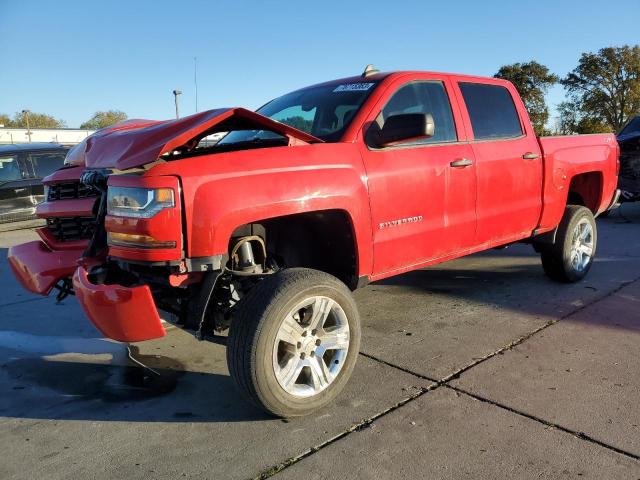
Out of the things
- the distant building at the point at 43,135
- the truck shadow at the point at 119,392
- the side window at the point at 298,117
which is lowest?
the truck shadow at the point at 119,392

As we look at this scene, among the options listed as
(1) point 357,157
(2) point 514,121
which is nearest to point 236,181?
(1) point 357,157

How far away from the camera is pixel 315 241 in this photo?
3613mm

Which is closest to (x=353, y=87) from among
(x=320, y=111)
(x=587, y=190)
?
(x=320, y=111)

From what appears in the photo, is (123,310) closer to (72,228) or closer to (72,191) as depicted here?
(72,228)

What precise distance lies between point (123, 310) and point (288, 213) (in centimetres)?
100

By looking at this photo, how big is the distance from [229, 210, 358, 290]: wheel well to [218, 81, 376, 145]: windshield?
1.80 feet

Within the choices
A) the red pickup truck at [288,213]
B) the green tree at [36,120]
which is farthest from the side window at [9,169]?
the green tree at [36,120]

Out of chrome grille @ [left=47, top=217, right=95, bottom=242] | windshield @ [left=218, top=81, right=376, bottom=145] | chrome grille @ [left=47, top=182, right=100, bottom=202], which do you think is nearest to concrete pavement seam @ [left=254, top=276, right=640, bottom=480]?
windshield @ [left=218, top=81, right=376, bottom=145]

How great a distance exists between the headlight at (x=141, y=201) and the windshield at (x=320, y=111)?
1119 mm

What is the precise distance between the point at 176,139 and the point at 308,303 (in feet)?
3.64

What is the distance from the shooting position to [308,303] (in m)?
2.95

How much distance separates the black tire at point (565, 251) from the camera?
5.24 meters

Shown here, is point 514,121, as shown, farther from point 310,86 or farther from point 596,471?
point 596,471

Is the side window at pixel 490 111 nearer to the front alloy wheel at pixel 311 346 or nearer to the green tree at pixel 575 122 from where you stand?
the front alloy wheel at pixel 311 346
